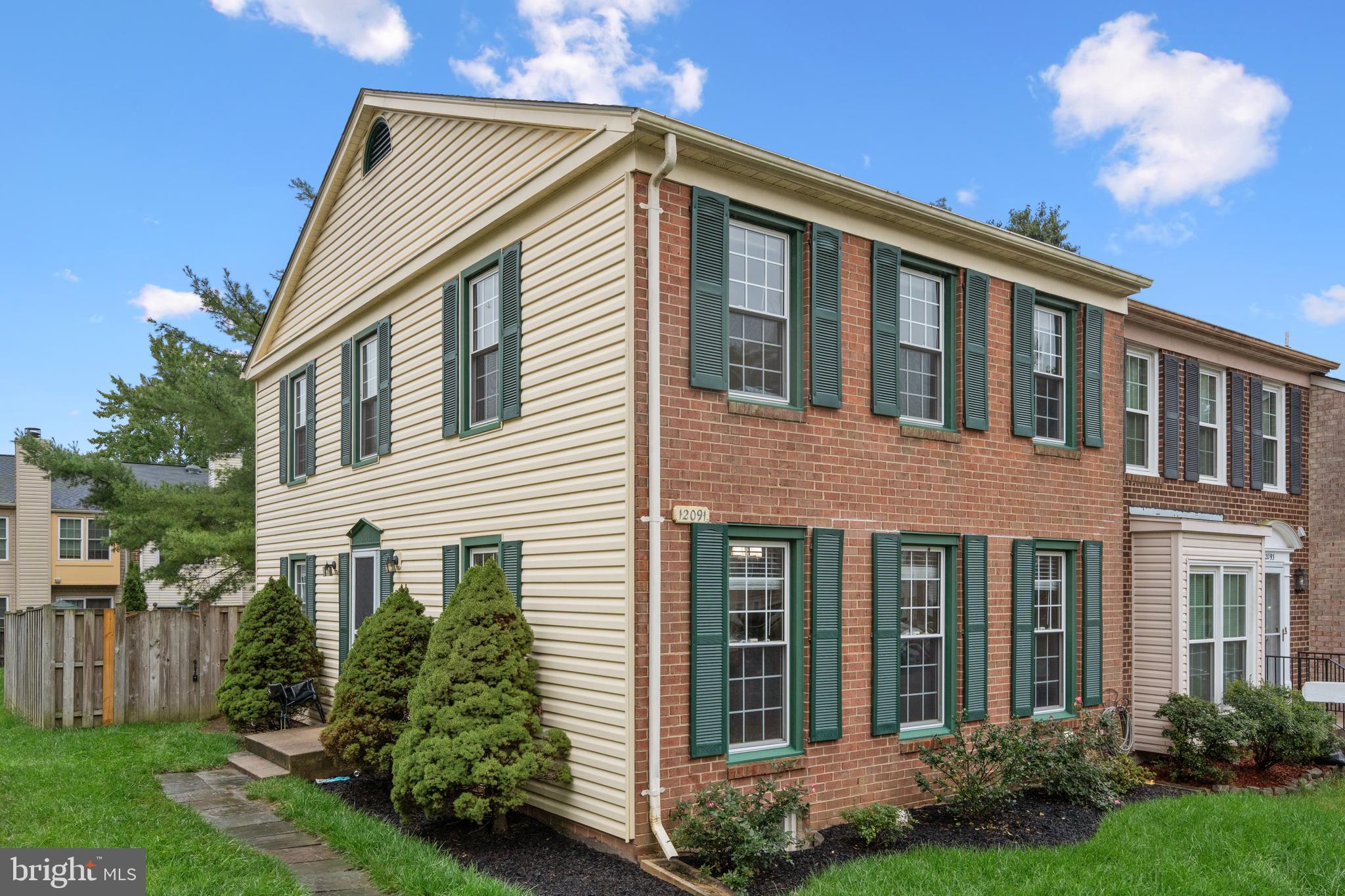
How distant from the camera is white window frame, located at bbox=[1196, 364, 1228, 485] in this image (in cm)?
1481

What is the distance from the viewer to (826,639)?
30.1 feet

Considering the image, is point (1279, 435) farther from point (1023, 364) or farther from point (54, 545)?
point (54, 545)

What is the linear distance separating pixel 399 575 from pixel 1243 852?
30.1 ft

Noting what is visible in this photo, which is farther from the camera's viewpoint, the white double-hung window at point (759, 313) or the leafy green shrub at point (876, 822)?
the white double-hung window at point (759, 313)

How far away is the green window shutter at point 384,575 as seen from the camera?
40.9 feet

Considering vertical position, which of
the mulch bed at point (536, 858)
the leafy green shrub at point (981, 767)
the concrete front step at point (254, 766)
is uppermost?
the leafy green shrub at point (981, 767)

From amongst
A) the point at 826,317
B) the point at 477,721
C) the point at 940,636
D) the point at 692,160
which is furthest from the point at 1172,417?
the point at 477,721

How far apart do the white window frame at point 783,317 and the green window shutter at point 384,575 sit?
18.8ft

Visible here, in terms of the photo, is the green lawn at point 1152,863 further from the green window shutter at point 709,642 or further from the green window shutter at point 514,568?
the green window shutter at point 514,568

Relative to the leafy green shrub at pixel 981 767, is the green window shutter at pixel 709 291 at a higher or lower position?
higher

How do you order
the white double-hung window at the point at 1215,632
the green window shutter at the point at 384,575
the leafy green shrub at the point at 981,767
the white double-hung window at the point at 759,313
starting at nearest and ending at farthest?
the white double-hung window at the point at 759,313 < the leafy green shrub at the point at 981,767 < the green window shutter at the point at 384,575 < the white double-hung window at the point at 1215,632

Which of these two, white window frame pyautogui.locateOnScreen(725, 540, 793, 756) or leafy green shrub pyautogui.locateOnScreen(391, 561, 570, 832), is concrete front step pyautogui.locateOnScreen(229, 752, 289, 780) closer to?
leafy green shrub pyautogui.locateOnScreen(391, 561, 570, 832)

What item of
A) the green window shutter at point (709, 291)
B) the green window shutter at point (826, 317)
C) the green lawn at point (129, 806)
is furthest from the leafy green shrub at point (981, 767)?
the green lawn at point (129, 806)

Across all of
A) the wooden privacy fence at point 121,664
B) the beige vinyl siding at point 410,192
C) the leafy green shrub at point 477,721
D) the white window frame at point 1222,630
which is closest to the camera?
the leafy green shrub at point 477,721
